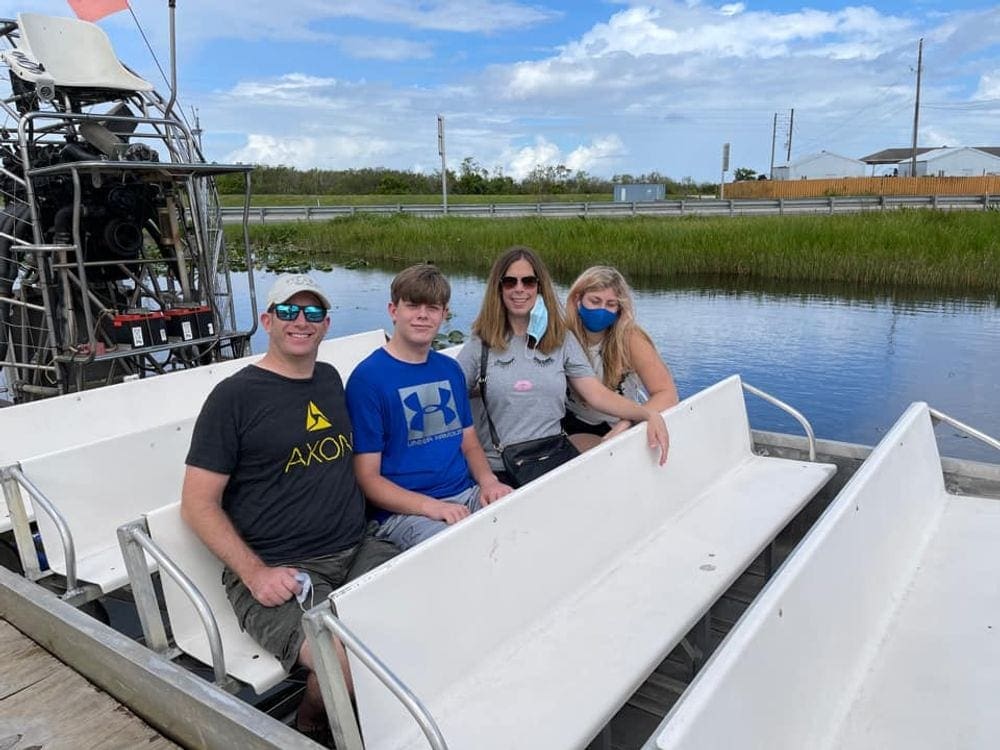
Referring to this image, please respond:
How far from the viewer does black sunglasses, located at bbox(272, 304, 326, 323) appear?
2447 mm

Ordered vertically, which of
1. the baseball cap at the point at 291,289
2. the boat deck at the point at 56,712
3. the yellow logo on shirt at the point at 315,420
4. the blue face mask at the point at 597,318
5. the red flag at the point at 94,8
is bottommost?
the boat deck at the point at 56,712

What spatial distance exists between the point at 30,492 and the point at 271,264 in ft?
62.8

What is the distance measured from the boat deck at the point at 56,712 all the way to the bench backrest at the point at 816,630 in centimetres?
165

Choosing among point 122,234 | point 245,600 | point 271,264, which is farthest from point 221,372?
point 271,264

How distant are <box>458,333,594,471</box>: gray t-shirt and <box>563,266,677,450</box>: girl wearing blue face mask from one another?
0.42 meters

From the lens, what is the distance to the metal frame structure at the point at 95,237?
16.3ft

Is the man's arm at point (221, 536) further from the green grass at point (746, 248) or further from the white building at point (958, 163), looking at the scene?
the white building at point (958, 163)

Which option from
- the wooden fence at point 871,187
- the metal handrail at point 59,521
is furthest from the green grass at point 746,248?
the wooden fence at point 871,187

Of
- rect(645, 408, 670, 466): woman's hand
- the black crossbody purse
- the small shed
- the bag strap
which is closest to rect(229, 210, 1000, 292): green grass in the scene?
rect(645, 408, 670, 466): woman's hand

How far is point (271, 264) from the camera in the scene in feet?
68.8

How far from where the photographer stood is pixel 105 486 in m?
3.27

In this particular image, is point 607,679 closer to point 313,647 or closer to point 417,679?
point 417,679

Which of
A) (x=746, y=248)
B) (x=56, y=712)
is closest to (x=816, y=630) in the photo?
(x=56, y=712)

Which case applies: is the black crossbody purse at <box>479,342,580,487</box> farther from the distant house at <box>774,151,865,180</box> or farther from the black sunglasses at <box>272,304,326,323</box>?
the distant house at <box>774,151,865,180</box>
